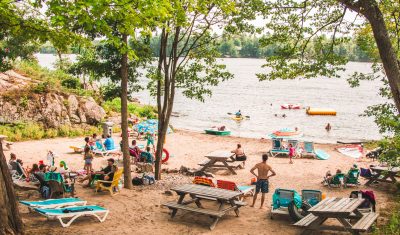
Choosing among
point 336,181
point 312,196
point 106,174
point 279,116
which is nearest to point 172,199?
point 106,174

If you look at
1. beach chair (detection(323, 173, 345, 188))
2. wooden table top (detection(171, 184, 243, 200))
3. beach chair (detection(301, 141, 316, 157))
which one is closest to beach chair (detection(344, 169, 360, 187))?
beach chair (detection(323, 173, 345, 188))

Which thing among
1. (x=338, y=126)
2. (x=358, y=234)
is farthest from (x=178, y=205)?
(x=338, y=126)

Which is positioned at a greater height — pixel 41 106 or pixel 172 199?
pixel 41 106

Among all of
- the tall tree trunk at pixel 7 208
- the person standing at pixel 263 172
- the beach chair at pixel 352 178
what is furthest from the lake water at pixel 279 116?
the tall tree trunk at pixel 7 208

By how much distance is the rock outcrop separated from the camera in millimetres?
26375

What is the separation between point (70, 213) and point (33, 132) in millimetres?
17469

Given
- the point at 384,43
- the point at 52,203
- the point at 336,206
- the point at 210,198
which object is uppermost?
the point at 384,43

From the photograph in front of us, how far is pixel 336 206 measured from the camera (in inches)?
375

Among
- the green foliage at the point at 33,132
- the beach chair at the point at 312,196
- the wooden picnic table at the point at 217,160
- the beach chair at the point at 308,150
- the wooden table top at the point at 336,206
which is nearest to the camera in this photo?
the wooden table top at the point at 336,206

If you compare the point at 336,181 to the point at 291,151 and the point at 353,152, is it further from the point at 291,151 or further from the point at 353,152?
the point at 353,152

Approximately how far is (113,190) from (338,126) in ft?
133

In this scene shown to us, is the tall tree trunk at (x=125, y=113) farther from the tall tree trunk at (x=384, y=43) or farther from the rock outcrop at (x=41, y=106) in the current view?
the rock outcrop at (x=41, y=106)

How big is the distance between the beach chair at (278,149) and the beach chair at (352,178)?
7208 mm

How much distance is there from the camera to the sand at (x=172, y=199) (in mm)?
10094
